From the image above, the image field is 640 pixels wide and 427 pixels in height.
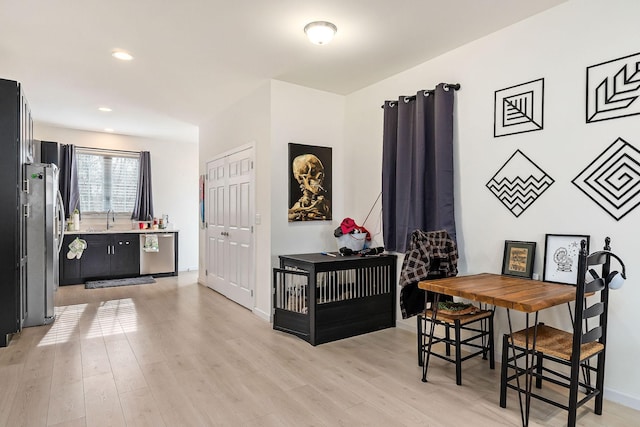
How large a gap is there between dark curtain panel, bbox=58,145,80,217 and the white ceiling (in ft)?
5.33

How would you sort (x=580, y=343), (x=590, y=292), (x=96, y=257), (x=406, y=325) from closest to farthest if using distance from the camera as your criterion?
(x=580, y=343)
(x=590, y=292)
(x=406, y=325)
(x=96, y=257)

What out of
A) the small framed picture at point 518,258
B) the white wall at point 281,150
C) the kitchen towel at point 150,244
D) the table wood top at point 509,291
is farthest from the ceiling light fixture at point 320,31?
the kitchen towel at point 150,244

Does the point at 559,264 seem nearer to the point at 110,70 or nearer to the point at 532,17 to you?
the point at 532,17

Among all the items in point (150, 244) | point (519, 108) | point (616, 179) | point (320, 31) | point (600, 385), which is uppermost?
point (320, 31)

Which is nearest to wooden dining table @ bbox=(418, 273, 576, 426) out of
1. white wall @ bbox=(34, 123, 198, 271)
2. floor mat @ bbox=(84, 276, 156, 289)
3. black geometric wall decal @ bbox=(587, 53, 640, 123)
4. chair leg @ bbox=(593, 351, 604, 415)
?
chair leg @ bbox=(593, 351, 604, 415)

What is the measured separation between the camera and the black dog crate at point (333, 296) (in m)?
3.32

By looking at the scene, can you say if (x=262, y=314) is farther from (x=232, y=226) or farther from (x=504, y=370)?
(x=504, y=370)

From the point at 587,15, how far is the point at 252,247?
11.8 ft

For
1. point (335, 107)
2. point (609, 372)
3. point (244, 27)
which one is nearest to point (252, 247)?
point (335, 107)

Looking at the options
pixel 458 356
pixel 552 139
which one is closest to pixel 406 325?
pixel 458 356

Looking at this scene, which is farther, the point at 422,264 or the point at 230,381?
the point at 422,264

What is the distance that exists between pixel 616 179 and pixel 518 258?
2.58 feet

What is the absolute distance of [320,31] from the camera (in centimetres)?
281

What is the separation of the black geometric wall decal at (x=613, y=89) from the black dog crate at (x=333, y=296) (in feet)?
6.81
